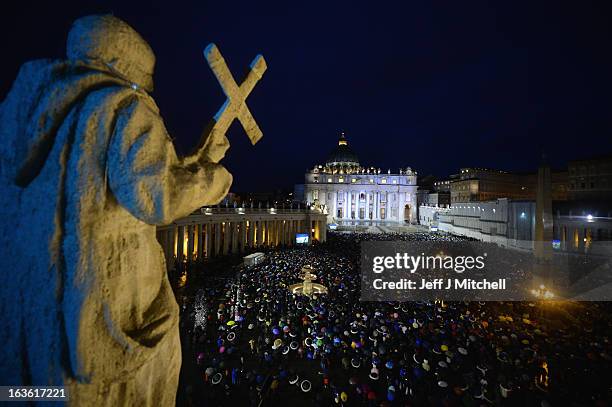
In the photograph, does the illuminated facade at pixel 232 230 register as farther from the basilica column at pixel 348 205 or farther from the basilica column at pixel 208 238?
the basilica column at pixel 348 205

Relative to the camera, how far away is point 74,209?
5.33 feet

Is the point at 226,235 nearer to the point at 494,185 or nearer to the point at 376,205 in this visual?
the point at 376,205

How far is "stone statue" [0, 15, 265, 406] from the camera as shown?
62.4 inches

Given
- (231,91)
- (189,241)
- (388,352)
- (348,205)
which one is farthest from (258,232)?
(348,205)

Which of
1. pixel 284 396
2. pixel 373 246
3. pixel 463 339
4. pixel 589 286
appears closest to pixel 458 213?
pixel 373 246

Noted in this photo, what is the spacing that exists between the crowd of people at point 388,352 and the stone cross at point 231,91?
8.02 meters

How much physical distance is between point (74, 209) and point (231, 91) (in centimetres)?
177

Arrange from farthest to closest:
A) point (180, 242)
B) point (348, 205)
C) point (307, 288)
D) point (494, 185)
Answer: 1. point (348, 205)
2. point (494, 185)
3. point (180, 242)
4. point (307, 288)

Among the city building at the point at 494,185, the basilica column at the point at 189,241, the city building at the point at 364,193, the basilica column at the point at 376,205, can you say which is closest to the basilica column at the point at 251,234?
A: the basilica column at the point at 189,241

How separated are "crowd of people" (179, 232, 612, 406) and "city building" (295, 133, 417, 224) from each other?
89.8m

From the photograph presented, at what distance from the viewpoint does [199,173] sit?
1906mm

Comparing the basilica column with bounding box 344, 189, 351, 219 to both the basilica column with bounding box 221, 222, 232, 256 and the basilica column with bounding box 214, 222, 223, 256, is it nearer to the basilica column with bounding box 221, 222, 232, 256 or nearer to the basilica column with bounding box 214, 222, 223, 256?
the basilica column with bounding box 221, 222, 232, 256

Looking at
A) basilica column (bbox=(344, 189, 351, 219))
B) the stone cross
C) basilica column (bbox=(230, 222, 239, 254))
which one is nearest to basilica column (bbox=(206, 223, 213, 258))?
basilica column (bbox=(230, 222, 239, 254))

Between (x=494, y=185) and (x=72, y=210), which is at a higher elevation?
(x=494, y=185)
